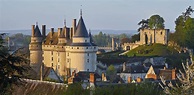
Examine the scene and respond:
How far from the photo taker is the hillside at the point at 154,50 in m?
58.7

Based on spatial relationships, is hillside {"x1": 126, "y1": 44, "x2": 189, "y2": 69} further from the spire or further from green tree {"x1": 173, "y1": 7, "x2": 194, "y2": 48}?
the spire

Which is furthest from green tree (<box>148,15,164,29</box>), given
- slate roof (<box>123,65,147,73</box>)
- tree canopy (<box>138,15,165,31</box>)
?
slate roof (<box>123,65,147,73</box>)

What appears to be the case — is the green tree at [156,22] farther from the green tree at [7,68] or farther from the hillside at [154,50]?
the green tree at [7,68]

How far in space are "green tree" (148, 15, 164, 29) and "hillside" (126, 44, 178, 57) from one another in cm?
710

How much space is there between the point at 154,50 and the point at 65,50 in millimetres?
15934

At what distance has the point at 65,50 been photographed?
156 feet

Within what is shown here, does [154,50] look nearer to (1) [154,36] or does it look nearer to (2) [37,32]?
(1) [154,36]

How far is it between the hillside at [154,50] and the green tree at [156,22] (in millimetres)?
7096

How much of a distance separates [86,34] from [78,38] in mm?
767

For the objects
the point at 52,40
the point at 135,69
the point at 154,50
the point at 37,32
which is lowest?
the point at 135,69

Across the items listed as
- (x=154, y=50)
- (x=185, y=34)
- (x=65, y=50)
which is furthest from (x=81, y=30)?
(x=185, y=34)

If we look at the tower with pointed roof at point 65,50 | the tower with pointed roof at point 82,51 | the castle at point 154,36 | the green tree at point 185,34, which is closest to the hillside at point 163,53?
the green tree at point 185,34

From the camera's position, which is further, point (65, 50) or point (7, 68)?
point (65, 50)

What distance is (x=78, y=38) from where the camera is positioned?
148ft
